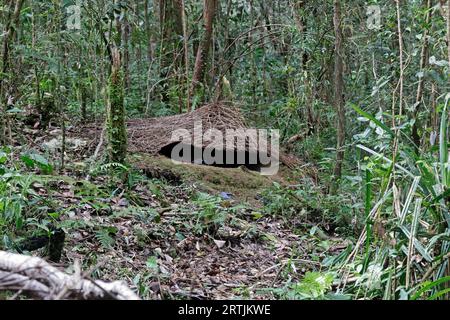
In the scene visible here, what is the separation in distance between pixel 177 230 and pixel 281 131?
12.7 ft

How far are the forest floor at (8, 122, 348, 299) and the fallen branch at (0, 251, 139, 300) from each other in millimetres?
1567

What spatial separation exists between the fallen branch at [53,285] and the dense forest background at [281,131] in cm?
163

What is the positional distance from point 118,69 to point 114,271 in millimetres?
2424

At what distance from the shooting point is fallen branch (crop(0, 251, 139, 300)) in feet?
6.33

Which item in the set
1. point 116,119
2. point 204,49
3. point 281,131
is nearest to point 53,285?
point 116,119

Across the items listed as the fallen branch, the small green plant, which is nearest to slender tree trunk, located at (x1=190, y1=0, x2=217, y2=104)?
the small green plant

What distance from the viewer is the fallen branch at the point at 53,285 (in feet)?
6.33

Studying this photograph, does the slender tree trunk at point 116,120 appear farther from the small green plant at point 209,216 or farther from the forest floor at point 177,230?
the small green plant at point 209,216

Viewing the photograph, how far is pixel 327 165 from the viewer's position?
7.52 metres

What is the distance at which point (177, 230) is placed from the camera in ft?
17.0

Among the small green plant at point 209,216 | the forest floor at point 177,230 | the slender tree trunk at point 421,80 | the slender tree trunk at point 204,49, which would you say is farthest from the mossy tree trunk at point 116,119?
the slender tree trunk at point 204,49

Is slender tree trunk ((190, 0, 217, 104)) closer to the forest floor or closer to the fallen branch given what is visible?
the forest floor
